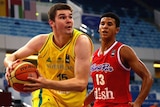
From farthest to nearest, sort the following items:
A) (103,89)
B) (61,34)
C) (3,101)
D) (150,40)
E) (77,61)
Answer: (150,40), (3,101), (103,89), (61,34), (77,61)

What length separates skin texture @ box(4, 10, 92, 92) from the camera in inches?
136

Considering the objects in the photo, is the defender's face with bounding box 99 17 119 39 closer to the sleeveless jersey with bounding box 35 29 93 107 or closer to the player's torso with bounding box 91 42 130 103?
the player's torso with bounding box 91 42 130 103

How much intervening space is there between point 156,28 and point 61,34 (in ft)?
70.2

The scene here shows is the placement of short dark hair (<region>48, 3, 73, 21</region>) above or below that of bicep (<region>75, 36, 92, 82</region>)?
above

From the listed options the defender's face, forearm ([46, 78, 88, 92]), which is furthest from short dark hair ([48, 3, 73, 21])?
the defender's face

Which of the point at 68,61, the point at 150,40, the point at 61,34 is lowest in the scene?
the point at 150,40

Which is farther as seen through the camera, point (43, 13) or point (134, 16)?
point (134, 16)

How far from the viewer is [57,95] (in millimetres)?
4211

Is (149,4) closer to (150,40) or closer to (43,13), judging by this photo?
(150,40)

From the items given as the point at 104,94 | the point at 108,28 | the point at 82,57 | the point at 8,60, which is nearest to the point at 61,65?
the point at 82,57

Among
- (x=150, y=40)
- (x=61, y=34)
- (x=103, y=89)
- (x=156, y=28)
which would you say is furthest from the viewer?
(x=156, y=28)

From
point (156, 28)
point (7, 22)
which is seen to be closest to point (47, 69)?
point (7, 22)

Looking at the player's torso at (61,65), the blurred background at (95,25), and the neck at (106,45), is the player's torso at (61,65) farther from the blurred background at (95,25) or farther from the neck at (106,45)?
the blurred background at (95,25)

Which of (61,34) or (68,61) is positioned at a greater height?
(61,34)
